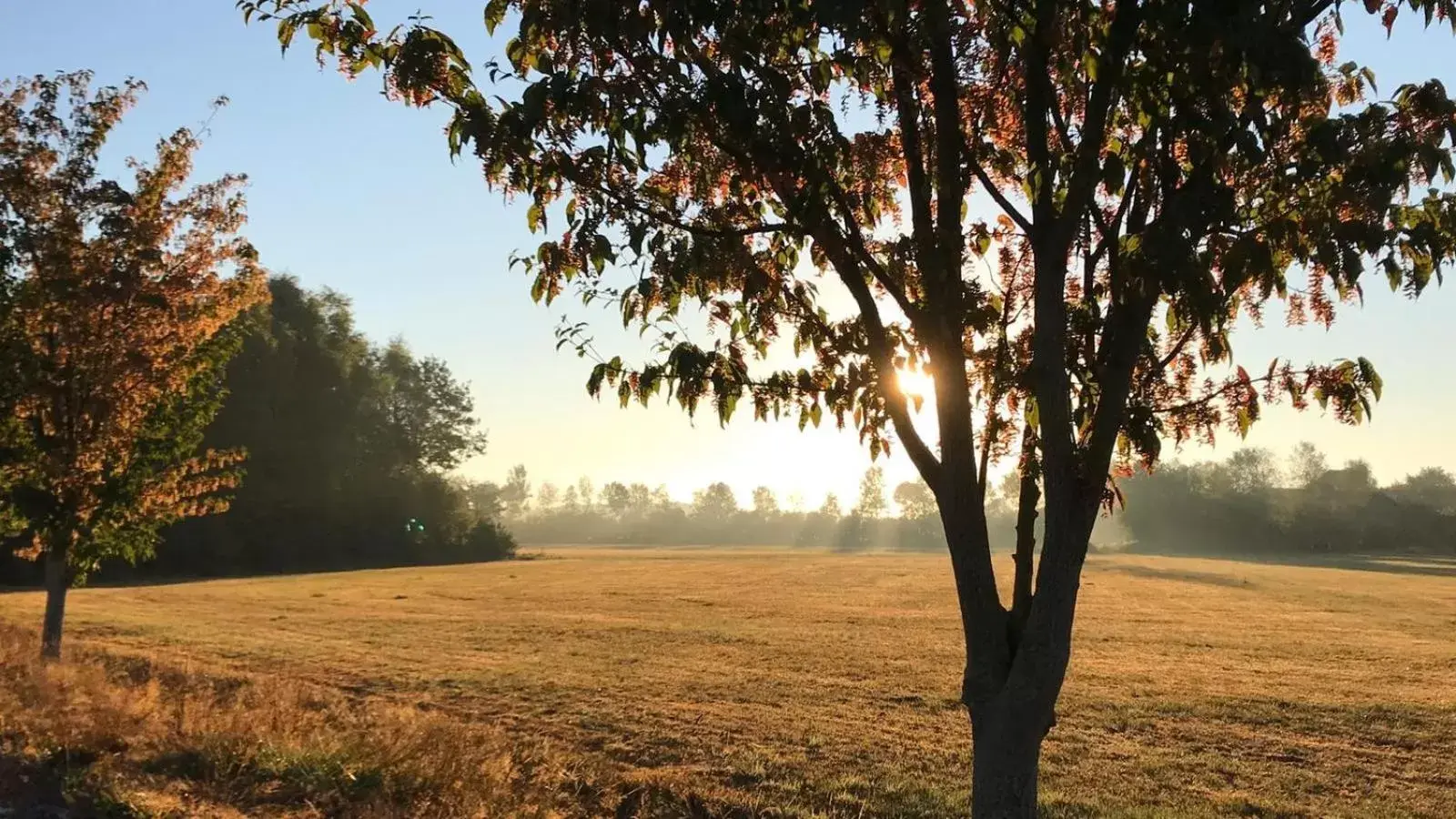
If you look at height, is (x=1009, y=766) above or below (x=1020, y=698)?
below

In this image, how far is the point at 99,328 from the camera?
13469mm

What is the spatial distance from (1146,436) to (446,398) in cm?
9094

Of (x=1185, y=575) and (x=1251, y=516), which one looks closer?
(x=1185, y=575)

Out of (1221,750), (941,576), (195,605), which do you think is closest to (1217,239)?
(1221,750)

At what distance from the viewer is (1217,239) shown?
4207mm

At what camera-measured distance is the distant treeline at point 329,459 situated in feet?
212

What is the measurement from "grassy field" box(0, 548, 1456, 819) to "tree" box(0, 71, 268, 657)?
321cm

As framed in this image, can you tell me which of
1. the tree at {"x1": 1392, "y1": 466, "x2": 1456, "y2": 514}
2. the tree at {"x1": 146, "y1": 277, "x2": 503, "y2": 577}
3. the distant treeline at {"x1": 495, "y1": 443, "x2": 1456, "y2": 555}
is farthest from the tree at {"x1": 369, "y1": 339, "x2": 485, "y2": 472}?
the tree at {"x1": 1392, "y1": 466, "x2": 1456, "y2": 514}

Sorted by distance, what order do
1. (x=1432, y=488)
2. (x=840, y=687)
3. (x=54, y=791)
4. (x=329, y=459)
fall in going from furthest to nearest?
(x=1432, y=488) < (x=329, y=459) < (x=840, y=687) < (x=54, y=791)

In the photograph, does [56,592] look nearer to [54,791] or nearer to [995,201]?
[54,791]

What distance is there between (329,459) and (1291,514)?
5072 inches

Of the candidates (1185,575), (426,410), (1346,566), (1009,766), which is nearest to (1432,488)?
(1346,566)

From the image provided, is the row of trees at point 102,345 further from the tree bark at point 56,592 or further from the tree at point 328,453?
the tree at point 328,453

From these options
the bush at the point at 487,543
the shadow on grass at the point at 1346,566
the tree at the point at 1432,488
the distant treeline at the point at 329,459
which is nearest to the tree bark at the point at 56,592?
the distant treeline at the point at 329,459
